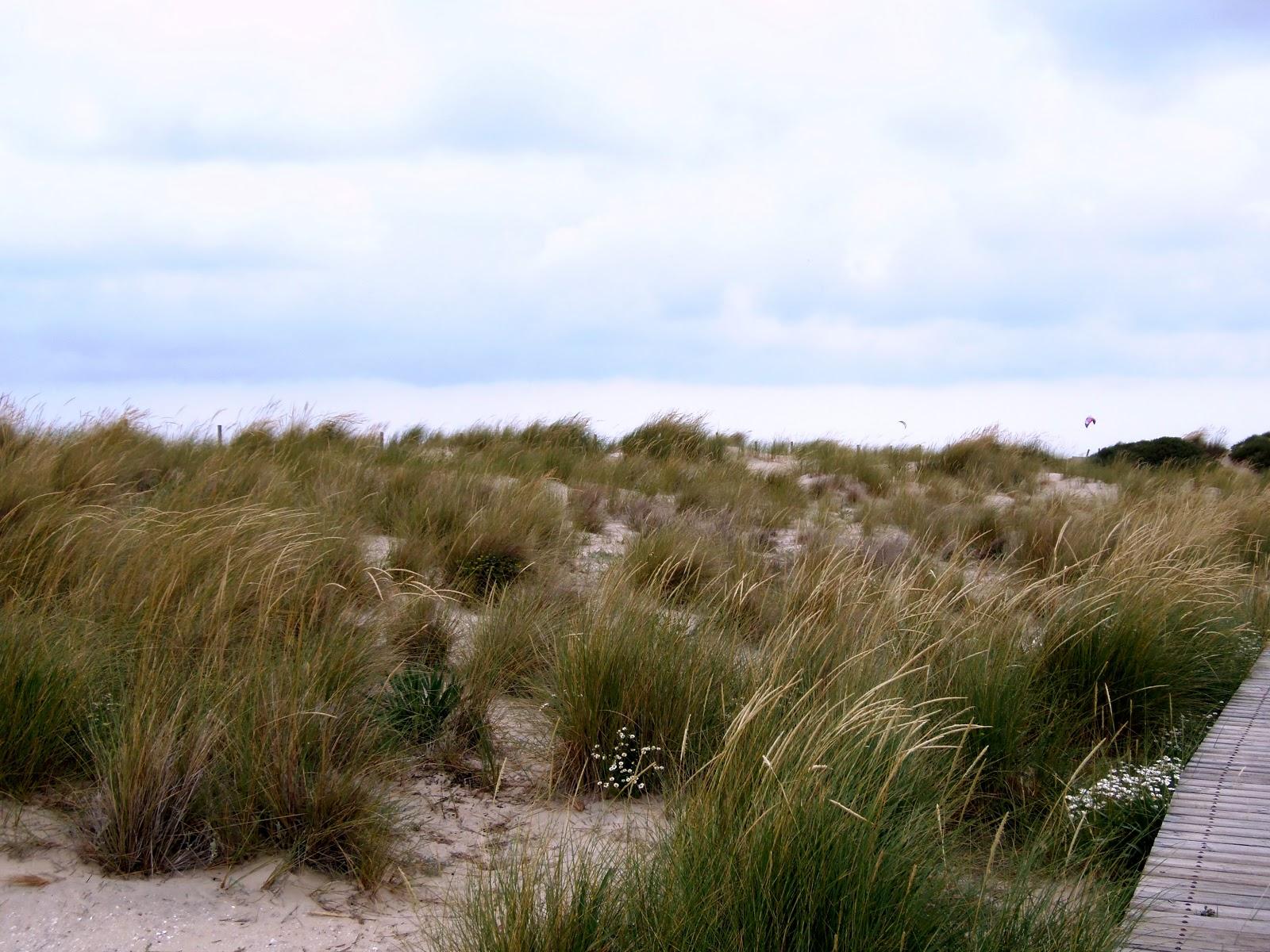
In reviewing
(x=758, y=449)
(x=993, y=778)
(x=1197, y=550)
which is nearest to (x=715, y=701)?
(x=993, y=778)

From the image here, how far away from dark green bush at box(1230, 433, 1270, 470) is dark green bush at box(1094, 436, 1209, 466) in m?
0.98

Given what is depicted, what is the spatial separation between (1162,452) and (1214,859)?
61.1 ft

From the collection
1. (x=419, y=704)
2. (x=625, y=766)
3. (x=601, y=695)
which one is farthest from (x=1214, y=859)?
(x=419, y=704)

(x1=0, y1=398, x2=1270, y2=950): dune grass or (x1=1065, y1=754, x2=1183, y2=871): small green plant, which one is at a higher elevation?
(x1=0, y1=398, x2=1270, y2=950): dune grass

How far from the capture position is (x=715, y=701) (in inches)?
166

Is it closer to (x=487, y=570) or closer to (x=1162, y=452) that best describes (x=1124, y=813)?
(x=487, y=570)

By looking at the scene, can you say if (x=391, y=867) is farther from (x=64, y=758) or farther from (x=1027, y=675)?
(x=1027, y=675)

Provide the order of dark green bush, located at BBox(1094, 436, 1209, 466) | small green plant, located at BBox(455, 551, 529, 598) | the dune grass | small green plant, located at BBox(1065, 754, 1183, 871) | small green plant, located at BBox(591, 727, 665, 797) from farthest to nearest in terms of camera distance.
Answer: dark green bush, located at BBox(1094, 436, 1209, 466), small green plant, located at BBox(455, 551, 529, 598), small green plant, located at BBox(591, 727, 665, 797), small green plant, located at BBox(1065, 754, 1183, 871), the dune grass

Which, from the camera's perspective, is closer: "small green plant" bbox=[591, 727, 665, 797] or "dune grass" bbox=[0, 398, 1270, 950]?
"dune grass" bbox=[0, 398, 1270, 950]

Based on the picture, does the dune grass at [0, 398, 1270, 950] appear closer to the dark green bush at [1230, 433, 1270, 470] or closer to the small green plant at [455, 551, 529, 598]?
the small green plant at [455, 551, 529, 598]

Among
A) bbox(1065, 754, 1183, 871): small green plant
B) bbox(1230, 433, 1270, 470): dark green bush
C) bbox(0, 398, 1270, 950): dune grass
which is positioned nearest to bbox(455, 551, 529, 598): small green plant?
bbox(0, 398, 1270, 950): dune grass

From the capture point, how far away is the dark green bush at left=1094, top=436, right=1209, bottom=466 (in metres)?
19.3

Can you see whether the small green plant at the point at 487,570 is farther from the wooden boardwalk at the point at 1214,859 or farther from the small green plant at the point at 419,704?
the wooden boardwalk at the point at 1214,859

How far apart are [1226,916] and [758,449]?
12.6 m
